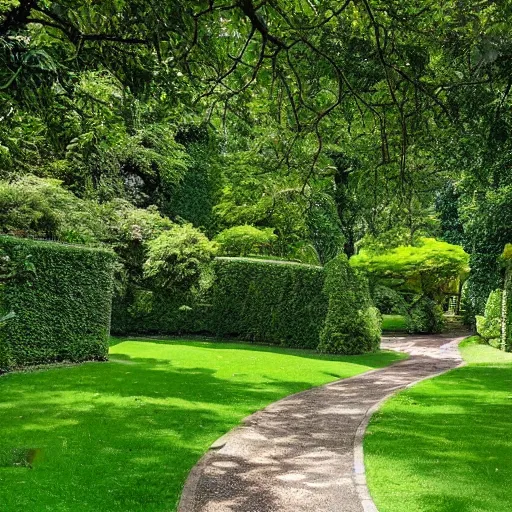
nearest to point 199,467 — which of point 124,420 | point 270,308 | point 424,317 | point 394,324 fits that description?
point 124,420

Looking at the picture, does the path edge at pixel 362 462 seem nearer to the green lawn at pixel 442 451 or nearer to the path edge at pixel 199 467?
the green lawn at pixel 442 451

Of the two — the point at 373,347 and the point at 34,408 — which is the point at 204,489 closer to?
the point at 34,408

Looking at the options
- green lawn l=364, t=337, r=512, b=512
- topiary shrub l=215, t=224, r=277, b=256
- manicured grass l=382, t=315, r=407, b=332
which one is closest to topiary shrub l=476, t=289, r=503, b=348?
manicured grass l=382, t=315, r=407, b=332

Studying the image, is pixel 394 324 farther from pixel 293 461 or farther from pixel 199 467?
pixel 199 467

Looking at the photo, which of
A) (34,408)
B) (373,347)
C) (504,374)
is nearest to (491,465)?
(34,408)

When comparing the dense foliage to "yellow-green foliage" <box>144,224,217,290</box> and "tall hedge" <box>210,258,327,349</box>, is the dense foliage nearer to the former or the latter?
"yellow-green foliage" <box>144,224,217,290</box>

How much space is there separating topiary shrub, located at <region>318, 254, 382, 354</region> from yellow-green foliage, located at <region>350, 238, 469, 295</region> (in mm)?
7840

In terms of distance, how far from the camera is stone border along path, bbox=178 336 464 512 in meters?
6.28

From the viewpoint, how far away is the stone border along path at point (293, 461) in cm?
628

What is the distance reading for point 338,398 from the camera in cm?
1320

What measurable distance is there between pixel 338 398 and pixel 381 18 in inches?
318

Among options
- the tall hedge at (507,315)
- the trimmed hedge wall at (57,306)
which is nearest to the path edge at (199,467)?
the trimmed hedge wall at (57,306)

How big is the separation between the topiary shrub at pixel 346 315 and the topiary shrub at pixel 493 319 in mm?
6020

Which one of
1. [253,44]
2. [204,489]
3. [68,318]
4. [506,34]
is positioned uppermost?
[506,34]
